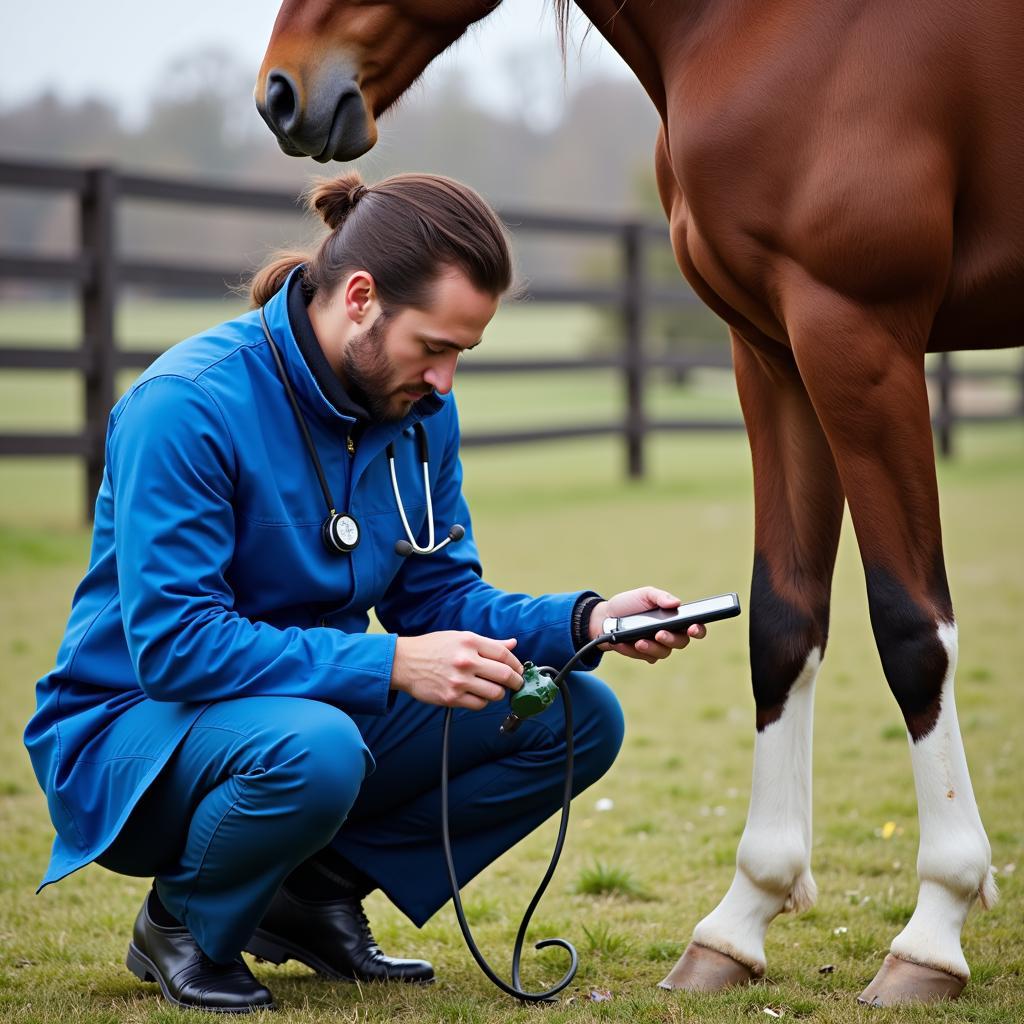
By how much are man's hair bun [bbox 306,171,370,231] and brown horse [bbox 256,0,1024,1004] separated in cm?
11

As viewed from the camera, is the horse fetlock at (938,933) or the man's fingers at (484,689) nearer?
the man's fingers at (484,689)

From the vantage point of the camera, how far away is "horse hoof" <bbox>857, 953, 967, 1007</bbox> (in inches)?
86.6

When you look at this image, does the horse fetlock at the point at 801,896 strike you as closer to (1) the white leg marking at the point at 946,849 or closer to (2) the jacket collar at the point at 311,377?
(1) the white leg marking at the point at 946,849

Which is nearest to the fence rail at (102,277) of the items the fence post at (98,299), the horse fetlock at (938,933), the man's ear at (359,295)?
the fence post at (98,299)

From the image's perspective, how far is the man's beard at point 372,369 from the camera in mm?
2279

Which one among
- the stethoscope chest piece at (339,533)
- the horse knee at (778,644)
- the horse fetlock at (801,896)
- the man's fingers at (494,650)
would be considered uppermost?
the stethoscope chest piece at (339,533)

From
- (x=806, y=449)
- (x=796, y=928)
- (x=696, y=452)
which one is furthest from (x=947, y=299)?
(x=696, y=452)

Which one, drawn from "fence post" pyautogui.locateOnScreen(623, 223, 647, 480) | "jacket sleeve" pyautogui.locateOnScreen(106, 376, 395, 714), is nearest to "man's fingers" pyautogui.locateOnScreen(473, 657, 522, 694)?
"jacket sleeve" pyautogui.locateOnScreen(106, 376, 395, 714)

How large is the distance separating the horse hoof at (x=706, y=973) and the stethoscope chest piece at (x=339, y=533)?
3.13 ft

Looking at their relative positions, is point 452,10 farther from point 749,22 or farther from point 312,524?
point 312,524

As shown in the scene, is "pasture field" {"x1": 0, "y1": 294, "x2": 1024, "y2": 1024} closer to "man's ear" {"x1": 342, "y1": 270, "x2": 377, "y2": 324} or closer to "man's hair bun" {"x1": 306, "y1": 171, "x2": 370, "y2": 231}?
"man's ear" {"x1": 342, "y1": 270, "x2": 377, "y2": 324}

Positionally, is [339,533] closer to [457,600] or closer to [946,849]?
[457,600]

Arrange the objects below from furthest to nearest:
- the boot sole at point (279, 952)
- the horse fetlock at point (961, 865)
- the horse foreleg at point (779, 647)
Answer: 1. the boot sole at point (279, 952)
2. the horse foreleg at point (779, 647)
3. the horse fetlock at point (961, 865)

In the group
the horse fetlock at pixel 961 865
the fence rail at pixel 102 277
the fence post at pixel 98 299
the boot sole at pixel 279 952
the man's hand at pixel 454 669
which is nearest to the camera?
the man's hand at pixel 454 669
